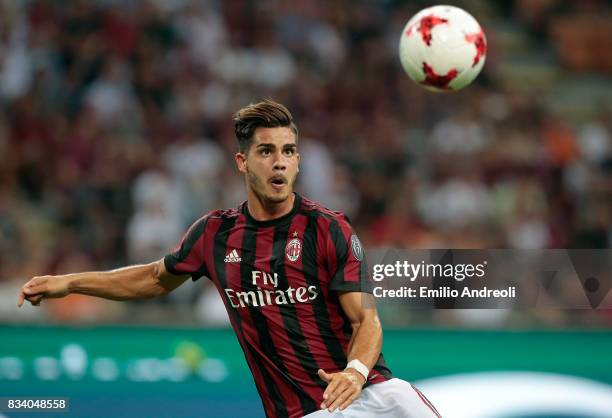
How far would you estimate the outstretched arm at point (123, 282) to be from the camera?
5207 mm

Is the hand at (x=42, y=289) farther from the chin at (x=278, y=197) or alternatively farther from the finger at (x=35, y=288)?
the chin at (x=278, y=197)

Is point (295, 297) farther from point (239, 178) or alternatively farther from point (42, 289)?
point (239, 178)

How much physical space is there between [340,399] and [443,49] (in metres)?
3.17

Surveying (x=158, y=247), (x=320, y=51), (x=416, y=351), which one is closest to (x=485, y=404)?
(x=416, y=351)

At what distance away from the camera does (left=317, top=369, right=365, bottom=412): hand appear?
162 inches

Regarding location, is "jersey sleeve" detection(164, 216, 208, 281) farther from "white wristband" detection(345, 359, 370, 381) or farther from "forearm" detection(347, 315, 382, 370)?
"white wristband" detection(345, 359, 370, 381)

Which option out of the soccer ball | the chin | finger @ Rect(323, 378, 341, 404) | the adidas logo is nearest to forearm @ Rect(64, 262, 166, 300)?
the adidas logo

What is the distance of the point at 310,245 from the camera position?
481 centimetres

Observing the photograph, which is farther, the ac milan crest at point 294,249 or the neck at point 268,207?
the neck at point 268,207

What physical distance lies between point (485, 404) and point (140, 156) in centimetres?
516

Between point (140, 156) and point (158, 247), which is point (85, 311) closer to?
point (158, 247)

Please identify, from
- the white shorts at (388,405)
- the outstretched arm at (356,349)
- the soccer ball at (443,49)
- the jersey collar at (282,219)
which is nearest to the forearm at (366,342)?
the outstretched arm at (356,349)

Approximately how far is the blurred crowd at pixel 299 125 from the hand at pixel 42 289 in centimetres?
319

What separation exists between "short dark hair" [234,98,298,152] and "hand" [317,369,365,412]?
126cm
